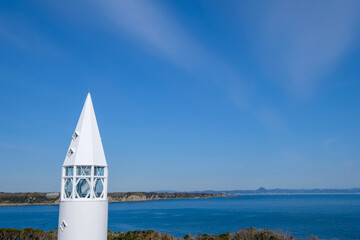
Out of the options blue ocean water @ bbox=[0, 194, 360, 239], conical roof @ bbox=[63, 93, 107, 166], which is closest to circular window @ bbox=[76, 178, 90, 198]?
conical roof @ bbox=[63, 93, 107, 166]

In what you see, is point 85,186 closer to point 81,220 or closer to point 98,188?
point 98,188

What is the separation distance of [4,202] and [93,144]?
7684 inches

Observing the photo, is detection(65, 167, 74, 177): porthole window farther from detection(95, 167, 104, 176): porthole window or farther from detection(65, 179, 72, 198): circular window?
detection(95, 167, 104, 176): porthole window

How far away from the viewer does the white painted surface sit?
43.7ft

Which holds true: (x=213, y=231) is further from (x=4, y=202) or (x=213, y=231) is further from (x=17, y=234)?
(x=4, y=202)

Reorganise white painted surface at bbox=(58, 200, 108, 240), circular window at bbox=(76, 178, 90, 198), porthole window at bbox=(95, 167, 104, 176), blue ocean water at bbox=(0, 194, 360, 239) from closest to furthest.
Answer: white painted surface at bbox=(58, 200, 108, 240) → circular window at bbox=(76, 178, 90, 198) → porthole window at bbox=(95, 167, 104, 176) → blue ocean water at bbox=(0, 194, 360, 239)

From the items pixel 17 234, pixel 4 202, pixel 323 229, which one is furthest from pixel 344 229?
pixel 4 202

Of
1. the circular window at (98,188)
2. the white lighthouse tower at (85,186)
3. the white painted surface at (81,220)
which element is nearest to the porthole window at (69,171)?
the white lighthouse tower at (85,186)

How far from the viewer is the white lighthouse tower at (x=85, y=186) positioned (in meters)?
13.4

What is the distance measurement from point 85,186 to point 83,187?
11 cm

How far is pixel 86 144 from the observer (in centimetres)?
1473

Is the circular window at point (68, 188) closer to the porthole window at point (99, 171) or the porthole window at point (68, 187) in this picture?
the porthole window at point (68, 187)

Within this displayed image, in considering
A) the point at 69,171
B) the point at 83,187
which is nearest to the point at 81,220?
the point at 83,187

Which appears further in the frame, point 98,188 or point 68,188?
point 98,188
